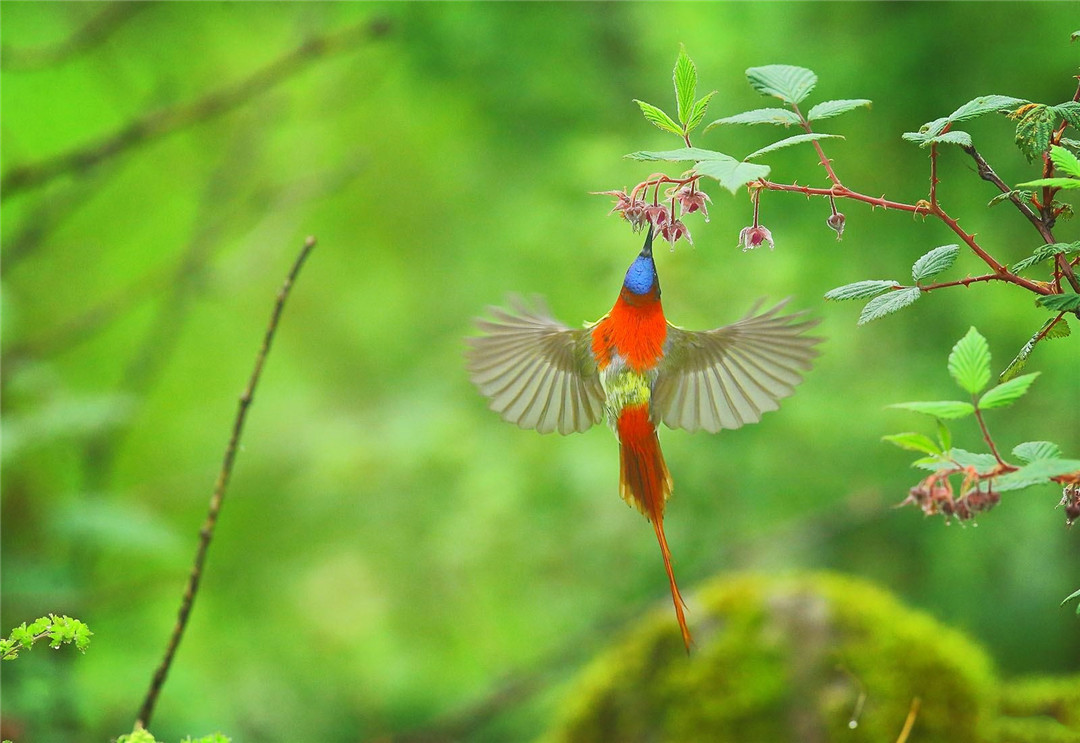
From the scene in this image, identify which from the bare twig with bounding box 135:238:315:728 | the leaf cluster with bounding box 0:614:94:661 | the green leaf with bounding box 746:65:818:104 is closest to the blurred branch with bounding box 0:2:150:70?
the bare twig with bounding box 135:238:315:728

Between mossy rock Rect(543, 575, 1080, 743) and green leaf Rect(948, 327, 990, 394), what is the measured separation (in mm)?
991

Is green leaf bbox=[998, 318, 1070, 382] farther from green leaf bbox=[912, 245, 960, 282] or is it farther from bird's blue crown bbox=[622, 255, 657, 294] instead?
bird's blue crown bbox=[622, 255, 657, 294]

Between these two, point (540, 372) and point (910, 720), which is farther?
point (910, 720)

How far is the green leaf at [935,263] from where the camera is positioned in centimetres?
104

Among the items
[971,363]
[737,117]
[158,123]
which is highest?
[158,123]

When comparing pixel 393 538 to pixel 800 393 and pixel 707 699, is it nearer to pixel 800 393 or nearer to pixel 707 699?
pixel 800 393

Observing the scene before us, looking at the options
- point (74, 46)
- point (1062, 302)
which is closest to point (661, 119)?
point (1062, 302)

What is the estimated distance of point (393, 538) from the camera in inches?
190

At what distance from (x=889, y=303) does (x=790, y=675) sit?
3.28 ft

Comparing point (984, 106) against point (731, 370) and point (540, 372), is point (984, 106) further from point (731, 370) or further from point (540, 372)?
point (540, 372)

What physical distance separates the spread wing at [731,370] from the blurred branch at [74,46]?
8.37ft

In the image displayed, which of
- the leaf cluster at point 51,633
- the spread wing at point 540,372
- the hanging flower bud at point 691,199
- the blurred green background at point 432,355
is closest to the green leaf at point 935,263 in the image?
the hanging flower bud at point 691,199

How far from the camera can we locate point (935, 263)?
1.06 m

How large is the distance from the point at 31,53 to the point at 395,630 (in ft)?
9.12
